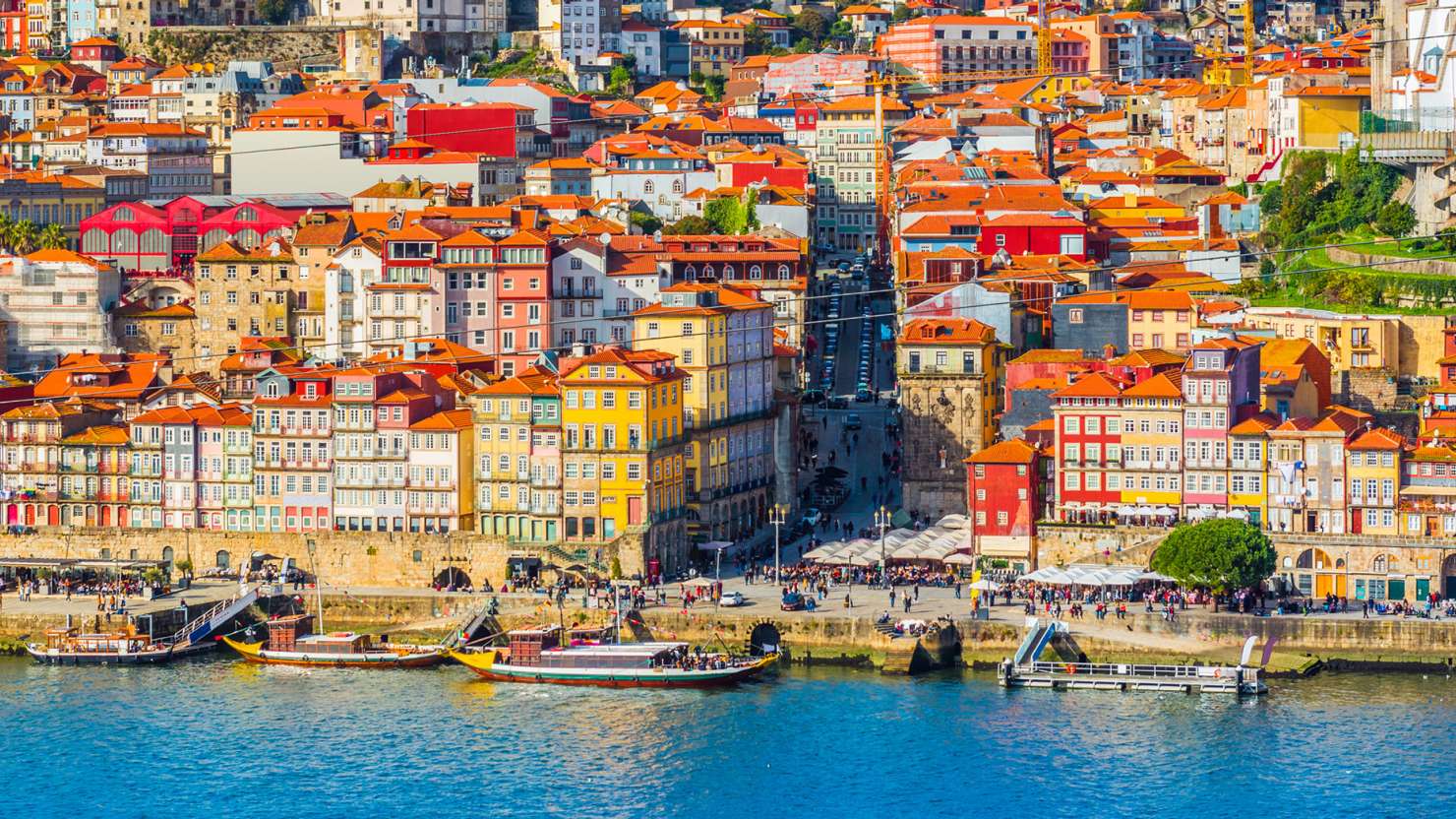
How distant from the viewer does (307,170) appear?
101875 millimetres

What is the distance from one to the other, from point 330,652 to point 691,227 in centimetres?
3079

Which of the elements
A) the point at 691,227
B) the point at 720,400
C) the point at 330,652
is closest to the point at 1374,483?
the point at 720,400

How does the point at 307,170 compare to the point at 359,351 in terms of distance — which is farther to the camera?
the point at 307,170

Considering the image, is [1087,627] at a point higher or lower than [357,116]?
lower

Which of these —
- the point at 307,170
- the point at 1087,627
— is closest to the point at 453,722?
the point at 1087,627

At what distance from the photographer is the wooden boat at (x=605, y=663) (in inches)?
2468

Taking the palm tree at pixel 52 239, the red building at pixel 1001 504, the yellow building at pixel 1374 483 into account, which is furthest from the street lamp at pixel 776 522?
the palm tree at pixel 52 239

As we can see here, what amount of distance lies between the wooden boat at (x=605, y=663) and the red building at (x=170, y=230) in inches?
1194

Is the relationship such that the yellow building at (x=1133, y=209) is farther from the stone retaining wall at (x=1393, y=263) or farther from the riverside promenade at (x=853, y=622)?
the riverside promenade at (x=853, y=622)

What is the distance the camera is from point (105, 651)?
2603 inches

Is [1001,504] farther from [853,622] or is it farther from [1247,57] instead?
[1247,57]

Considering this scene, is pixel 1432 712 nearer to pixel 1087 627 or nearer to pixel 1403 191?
pixel 1087 627

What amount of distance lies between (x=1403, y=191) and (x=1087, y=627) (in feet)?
86.7

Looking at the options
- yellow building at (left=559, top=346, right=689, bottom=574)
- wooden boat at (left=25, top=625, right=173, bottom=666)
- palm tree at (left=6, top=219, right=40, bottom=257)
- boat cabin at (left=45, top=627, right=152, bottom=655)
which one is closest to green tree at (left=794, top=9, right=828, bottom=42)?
palm tree at (left=6, top=219, right=40, bottom=257)
